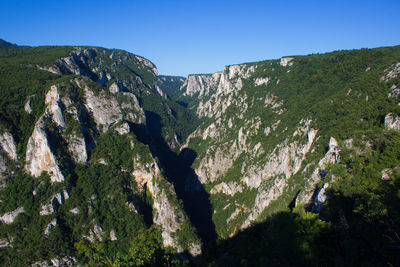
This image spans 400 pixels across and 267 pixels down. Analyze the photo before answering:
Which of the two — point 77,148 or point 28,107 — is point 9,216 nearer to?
point 77,148

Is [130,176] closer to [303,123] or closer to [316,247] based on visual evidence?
[303,123]

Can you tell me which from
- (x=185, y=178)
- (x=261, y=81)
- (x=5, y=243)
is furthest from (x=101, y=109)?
(x=261, y=81)

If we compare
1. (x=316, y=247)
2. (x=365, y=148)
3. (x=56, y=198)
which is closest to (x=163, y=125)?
(x=56, y=198)

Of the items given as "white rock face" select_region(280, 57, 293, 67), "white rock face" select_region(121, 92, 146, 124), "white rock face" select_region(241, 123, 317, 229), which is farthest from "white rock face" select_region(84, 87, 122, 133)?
"white rock face" select_region(280, 57, 293, 67)

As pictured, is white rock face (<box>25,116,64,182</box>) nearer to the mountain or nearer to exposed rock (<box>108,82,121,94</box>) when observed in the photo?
the mountain

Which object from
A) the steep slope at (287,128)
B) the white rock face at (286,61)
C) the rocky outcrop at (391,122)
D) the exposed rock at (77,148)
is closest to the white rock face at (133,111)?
the steep slope at (287,128)

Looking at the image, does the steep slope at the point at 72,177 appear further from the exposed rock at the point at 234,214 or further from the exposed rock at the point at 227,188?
the exposed rock at the point at 227,188

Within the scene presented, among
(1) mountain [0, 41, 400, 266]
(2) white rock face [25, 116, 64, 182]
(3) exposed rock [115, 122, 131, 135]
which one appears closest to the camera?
(1) mountain [0, 41, 400, 266]
